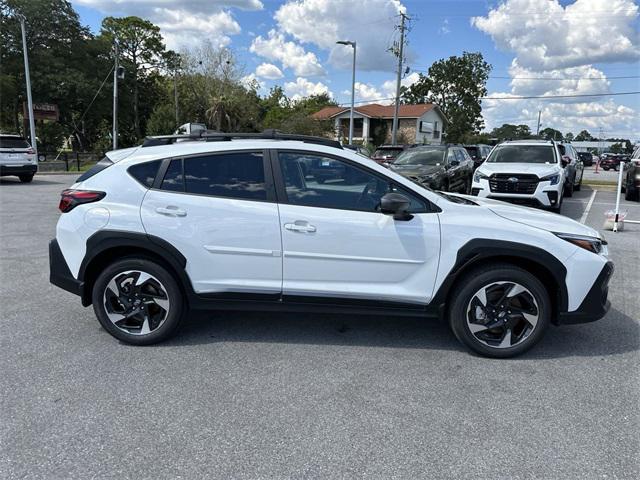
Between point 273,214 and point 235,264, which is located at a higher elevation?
point 273,214

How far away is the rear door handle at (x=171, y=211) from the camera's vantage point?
3.72m

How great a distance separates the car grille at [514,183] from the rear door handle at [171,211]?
8.87 m

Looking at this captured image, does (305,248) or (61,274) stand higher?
(305,248)

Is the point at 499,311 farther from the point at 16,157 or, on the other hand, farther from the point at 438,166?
the point at 16,157

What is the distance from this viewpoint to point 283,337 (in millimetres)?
4090

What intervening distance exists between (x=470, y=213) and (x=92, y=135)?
168 ft

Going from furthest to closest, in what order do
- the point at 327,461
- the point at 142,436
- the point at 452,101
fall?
the point at 452,101
the point at 142,436
the point at 327,461

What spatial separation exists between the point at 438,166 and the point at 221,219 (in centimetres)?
932

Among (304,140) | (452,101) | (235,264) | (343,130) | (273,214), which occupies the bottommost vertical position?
(235,264)

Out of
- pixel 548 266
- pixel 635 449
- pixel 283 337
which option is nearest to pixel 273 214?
pixel 283 337

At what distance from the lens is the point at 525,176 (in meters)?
10.6

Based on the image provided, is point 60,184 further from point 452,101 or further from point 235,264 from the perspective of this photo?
point 452,101

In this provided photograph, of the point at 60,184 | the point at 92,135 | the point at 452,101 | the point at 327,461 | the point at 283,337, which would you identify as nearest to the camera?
the point at 327,461

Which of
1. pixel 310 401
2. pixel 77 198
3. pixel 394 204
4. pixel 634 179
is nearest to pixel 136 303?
pixel 77 198
